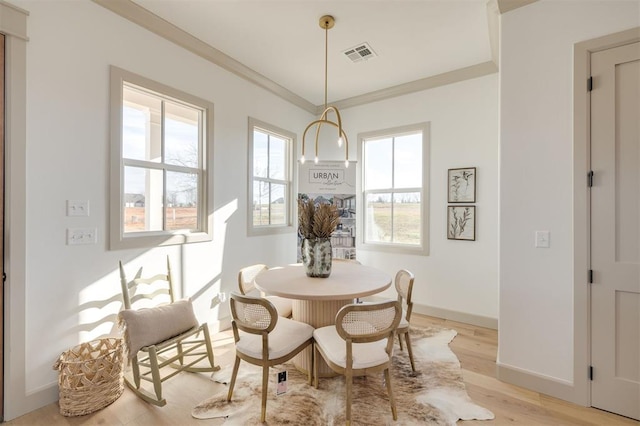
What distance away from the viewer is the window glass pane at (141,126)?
2555mm

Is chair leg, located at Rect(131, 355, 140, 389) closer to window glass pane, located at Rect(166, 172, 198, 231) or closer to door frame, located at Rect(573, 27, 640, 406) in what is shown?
window glass pane, located at Rect(166, 172, 198, 231)

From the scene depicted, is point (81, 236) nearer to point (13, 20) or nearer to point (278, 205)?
point (13, 20)

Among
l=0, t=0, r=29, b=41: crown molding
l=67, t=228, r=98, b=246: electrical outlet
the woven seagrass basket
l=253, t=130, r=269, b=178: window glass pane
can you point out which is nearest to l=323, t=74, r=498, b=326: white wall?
l=253, t=130, r=269, b=178: window glass pane

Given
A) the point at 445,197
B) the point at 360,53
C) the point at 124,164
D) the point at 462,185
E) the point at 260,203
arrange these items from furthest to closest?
the point at 260,203
the point at 445,197
the point at 462,185
the point at 360,53
the point at 124,164

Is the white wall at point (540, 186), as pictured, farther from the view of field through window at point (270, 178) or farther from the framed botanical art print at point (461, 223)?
the view of field through window at point (270, 178)

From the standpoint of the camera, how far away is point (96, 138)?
227 cm

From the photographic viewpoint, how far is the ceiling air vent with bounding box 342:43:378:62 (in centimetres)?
301

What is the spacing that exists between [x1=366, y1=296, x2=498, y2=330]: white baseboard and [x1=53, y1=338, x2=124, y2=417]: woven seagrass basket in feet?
10.7

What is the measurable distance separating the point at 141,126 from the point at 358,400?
2921 mm

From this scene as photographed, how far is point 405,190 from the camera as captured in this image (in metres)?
3.99

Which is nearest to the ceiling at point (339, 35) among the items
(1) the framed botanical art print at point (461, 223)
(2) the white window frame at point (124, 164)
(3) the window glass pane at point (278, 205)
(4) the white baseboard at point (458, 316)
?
(2) the white window frame at point (124, 164)

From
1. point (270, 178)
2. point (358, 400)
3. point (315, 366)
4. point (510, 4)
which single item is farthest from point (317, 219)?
point (510, 4)

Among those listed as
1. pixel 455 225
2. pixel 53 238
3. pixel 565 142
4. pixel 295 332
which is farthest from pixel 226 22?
pixel 455 225

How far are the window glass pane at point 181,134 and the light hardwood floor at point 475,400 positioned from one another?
1.99 meters
